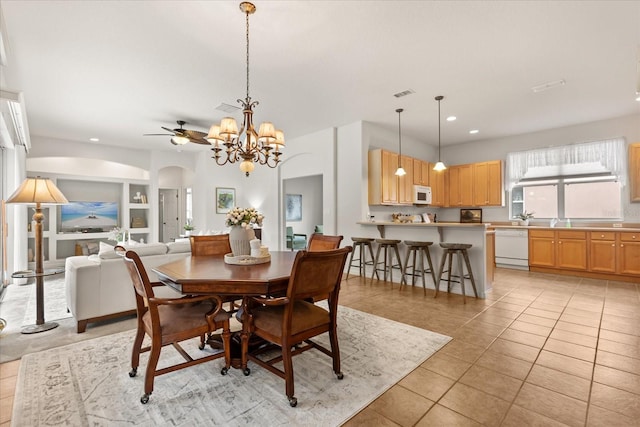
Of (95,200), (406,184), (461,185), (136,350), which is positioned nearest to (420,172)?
(406,184)

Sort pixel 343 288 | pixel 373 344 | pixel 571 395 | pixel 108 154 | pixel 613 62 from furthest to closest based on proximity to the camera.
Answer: pixel 108 154 → pixel 343 288 → pixel 613 62 → pixel 373 344 → pixel 571 395

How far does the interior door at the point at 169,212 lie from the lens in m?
9.16

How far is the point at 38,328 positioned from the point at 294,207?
7.36 meters

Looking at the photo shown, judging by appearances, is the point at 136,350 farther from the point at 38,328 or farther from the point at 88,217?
the point at 88,217

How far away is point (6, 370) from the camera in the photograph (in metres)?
2.30

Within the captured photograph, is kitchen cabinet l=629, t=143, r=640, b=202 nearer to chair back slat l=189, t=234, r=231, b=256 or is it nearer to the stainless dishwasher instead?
the stainless dishwasher

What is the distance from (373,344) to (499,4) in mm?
3116

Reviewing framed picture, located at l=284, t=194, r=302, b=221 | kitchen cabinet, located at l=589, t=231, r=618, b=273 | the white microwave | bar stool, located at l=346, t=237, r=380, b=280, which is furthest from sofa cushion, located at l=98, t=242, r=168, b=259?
kitchen cabinet, located at l=589, t=231, r=618, b=273

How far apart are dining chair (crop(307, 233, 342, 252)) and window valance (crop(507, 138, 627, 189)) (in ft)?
18.5

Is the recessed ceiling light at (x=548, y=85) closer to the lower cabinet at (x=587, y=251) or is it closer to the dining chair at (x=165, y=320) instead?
the lower cabinet at (x=587, y=251)

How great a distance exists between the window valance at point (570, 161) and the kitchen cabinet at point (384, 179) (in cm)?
274

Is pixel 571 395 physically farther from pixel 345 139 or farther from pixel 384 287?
pixel 345 139

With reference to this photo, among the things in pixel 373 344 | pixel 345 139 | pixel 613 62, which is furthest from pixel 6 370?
pixel 613 62

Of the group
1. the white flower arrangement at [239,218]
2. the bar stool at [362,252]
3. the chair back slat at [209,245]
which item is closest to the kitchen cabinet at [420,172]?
the bar stool at [362,252]
